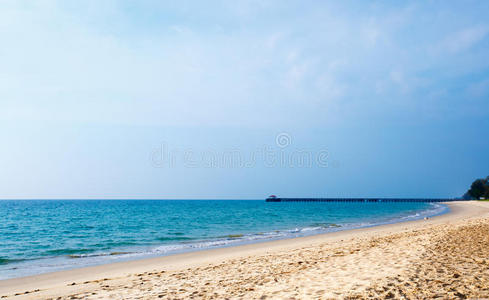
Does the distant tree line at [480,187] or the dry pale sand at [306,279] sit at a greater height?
the distant tree line at [480,187]

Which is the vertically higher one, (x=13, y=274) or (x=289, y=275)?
(x=289, y=275)

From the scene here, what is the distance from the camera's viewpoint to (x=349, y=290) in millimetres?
6422

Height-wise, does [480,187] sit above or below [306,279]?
above

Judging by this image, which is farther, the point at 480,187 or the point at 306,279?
the point at 480,187

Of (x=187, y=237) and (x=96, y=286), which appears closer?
(x=96, y=286)

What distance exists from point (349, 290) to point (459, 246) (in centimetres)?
676

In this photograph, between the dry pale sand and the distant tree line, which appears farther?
the distant tree line

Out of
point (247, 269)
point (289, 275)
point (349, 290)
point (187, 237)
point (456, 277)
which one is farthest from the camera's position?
point (187, 237)

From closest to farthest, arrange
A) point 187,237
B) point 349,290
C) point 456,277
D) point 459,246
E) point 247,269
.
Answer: point 349,290 → point 456,277 → point 247,269 → point 459,246 → point 187,237

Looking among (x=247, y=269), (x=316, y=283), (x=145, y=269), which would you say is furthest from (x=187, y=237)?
(x=316, y=283)

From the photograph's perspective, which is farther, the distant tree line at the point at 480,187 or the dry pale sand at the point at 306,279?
the distant tree line at the point at 480,187

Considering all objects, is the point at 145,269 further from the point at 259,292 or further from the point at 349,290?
the point at 349,290

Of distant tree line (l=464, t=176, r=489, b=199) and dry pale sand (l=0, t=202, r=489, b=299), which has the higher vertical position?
distant tree line (l=464, t=176, r=489, b=199)

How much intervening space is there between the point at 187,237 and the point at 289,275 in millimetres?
15578
